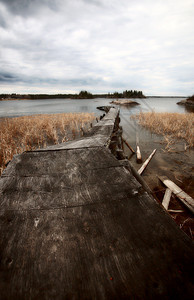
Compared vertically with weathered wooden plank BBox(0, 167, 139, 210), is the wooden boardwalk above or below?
below

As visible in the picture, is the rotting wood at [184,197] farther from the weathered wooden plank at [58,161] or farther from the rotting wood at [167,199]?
the weathered wooden plank at [58,161]

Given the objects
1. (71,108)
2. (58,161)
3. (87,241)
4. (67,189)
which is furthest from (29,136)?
(71,108)

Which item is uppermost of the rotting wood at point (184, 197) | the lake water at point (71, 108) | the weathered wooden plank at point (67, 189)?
the weathered wooden plank at point (67, 189)

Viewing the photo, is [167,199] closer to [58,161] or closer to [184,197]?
[184,197]

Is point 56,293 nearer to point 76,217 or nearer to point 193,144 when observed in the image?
point 76,217

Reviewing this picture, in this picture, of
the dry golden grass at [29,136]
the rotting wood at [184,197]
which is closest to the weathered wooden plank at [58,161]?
the rotting wood at [184,197]

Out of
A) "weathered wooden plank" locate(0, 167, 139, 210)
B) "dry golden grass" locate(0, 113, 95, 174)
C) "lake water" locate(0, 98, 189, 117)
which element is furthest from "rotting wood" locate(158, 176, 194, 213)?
"dry golden grass" locate(0, 113, 95, 174)

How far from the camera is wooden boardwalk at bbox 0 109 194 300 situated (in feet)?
2.69

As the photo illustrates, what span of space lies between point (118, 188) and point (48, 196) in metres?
0.77

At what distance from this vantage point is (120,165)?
184cm

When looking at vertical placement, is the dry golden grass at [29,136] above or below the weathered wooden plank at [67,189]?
below

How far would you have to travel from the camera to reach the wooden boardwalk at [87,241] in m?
0.82

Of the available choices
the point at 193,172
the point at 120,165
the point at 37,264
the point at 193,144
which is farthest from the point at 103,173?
the point at 193,144

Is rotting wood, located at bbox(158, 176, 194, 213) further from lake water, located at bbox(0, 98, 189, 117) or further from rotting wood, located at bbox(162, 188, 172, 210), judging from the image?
lake water, located at bbox(0, 98, 189, 117)
